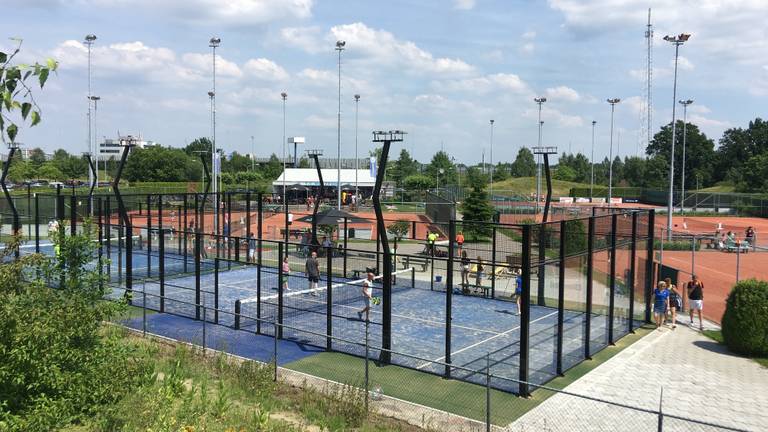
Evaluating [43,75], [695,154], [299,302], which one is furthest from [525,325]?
[695,154]

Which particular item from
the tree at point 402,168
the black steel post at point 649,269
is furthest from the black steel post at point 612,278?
the tree at point 402,168

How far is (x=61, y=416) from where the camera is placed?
363 inches

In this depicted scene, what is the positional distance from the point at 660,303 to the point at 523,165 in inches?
5599

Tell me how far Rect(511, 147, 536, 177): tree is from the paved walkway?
141282 millimetres

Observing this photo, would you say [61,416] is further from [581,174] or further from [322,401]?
[581,174]

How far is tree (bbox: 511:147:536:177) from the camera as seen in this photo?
511 ft

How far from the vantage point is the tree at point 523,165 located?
15590 cm

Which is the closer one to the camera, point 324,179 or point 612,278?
point 612,278

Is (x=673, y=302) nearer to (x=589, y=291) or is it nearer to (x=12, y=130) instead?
(x=589, y=291)

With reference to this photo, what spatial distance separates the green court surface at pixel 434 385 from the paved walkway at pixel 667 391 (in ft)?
1.05

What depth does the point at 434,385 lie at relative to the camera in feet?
43.3

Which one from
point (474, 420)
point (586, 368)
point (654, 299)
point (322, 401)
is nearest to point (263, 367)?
point (322, 401)

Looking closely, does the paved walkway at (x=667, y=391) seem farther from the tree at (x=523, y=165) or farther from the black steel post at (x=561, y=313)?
the tree at (x=523, y=165)

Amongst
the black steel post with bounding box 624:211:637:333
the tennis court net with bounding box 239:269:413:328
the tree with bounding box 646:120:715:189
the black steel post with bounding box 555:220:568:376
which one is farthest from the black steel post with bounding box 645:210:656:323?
the tree with bounding box 646:120:715:189
